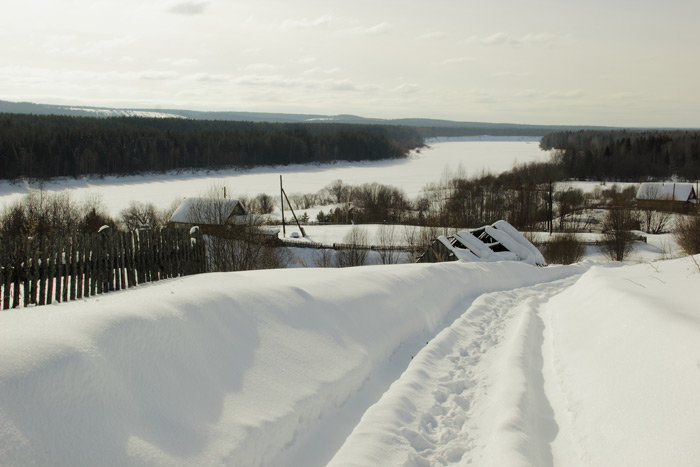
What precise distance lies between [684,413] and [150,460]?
4.52m

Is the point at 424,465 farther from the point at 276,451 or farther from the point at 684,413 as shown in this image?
the point at 684,413

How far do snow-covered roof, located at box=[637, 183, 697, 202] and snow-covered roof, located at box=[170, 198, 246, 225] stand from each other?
52946mm

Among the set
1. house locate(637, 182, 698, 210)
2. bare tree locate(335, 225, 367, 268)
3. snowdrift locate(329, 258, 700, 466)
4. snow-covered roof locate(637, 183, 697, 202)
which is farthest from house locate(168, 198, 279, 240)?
snow-covered roof locate(637, 183, 697, 202)

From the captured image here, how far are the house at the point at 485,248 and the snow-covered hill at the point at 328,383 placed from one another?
985 cm

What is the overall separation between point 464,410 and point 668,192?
7012 centimetres

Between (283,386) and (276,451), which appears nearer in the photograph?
(276,451)

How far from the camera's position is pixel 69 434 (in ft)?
11.8

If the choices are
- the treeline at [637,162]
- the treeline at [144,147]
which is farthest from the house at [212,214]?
the treeline at [637,162]

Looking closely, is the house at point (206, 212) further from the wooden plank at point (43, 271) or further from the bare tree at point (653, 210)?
the bare tree at point (653, 210)

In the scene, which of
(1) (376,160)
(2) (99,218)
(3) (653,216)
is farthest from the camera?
(1) (376,160)

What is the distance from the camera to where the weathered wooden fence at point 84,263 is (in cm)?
739

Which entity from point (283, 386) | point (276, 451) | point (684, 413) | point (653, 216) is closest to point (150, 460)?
point (276, 451)

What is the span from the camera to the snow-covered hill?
389 centimetres

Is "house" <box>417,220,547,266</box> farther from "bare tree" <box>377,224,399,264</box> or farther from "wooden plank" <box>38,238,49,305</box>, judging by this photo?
"wooden plank" <box>38,238,49,305</box>
